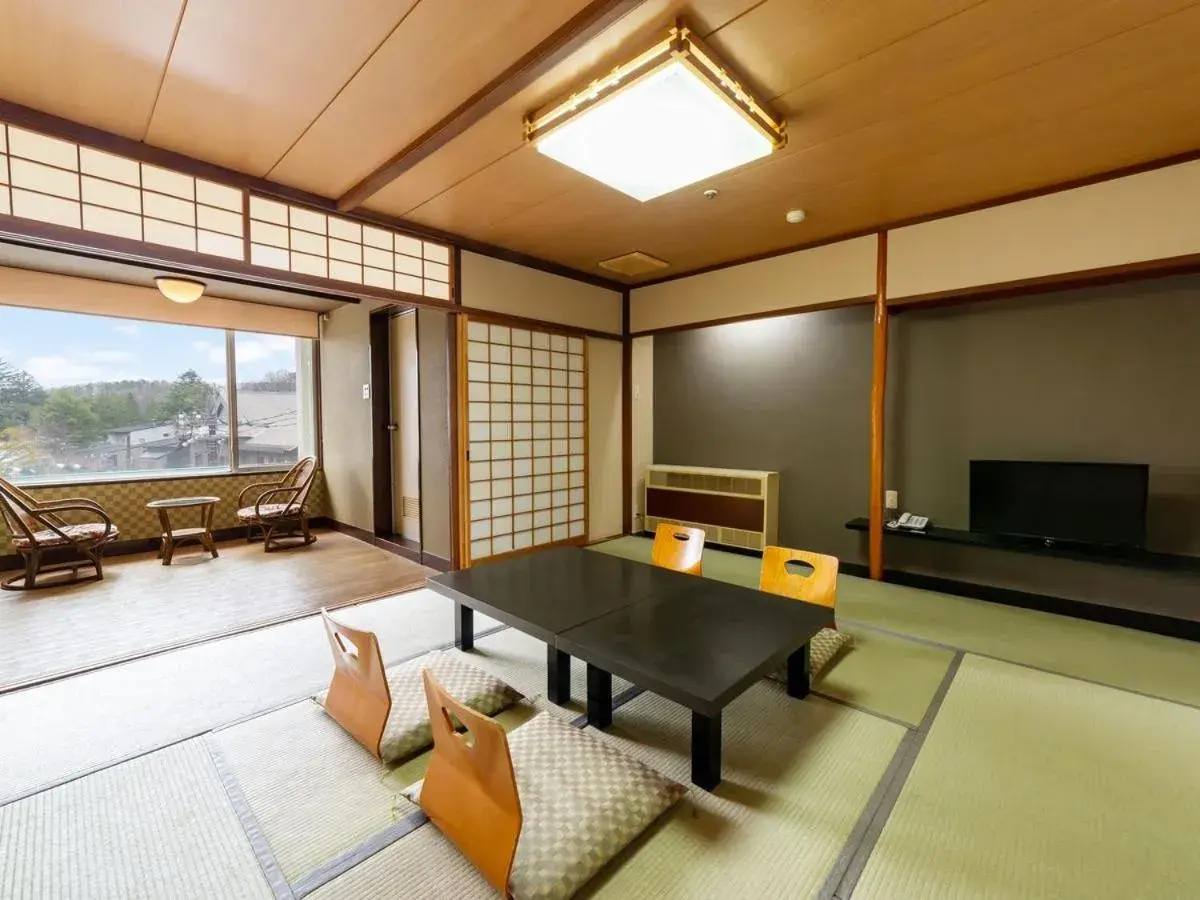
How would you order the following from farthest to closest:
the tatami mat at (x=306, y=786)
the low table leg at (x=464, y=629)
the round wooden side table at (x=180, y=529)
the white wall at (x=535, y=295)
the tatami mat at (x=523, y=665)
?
the round wooden side table at (x=180, y=529) → the white wall at (x=535, y=295) → the low table leg at (x=464, y=629) → the tatami mat at (x=523, y=665) → the tatami mat at (x=306, y=786)

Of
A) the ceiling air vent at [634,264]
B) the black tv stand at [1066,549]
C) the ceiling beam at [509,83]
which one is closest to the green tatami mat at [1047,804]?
the black tv stand at [1066,549]

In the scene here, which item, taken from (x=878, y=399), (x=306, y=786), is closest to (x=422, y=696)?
(x=306, y=786)

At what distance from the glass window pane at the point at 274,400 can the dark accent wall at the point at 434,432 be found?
95.2 inches

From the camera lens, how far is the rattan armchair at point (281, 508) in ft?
16.6

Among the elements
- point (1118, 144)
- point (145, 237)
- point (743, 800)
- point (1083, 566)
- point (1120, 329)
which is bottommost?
point (743, 800)

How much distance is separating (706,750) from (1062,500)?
9.74 ft

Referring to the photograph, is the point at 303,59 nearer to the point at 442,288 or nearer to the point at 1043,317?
the point at 442,288

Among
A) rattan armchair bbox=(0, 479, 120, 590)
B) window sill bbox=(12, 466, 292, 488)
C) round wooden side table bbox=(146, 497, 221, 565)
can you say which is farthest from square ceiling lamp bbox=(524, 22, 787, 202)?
window sill bbox=(12, 466, 292, 488)

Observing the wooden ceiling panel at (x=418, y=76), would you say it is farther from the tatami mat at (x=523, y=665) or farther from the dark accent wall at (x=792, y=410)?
the dark accent wall at (x=792, y=410)

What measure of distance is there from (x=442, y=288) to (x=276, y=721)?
9.79 feet

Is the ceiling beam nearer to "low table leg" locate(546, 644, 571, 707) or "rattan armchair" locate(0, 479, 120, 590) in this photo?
"low table leg" locate(546, 644, 571, 707)

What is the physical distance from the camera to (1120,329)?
314 centimetres

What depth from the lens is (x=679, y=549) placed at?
3.14m

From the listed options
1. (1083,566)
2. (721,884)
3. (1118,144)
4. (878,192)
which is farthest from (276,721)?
(1118,144)
